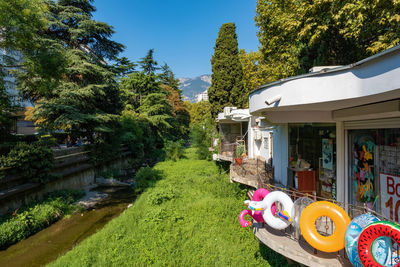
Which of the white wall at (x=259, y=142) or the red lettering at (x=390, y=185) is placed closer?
the red lettering at (x=390, y=185)

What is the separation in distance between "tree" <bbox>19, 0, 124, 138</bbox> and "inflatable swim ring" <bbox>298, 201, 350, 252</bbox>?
1365 cm

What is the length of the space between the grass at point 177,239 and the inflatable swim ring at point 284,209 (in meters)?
3.24

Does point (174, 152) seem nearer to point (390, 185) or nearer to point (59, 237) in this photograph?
point (59, 237)

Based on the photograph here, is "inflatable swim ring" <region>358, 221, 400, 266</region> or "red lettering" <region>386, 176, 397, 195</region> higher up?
"red lettering" <region>386, 176, 397, 195</region>

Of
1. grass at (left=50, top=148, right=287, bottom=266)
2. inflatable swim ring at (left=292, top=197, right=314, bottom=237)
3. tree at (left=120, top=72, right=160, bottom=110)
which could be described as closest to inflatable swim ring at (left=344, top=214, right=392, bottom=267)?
inflatable swim ring at (left=292, top=197, right=314, bottom=237)

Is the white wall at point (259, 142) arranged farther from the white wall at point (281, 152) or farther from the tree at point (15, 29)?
the tree at point (15, 29)

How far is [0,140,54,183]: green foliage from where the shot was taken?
934 cm

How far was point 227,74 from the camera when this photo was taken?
19.2 meters

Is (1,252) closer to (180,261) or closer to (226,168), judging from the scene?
(180,261)

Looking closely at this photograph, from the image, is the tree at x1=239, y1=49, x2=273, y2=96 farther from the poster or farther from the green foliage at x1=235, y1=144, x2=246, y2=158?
the poster

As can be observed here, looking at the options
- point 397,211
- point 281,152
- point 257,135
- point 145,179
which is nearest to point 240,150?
point 257,135

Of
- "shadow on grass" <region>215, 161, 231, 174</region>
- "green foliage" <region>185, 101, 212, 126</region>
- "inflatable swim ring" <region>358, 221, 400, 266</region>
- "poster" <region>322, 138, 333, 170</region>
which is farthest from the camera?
"green foliage" <region>185, 101, 212, 126</region>

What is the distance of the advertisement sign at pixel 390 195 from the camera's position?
11.7 ft

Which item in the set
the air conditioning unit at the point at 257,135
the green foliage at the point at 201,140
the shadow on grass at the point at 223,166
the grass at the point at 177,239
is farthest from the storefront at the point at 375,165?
the green foliage at the point at 201,140
